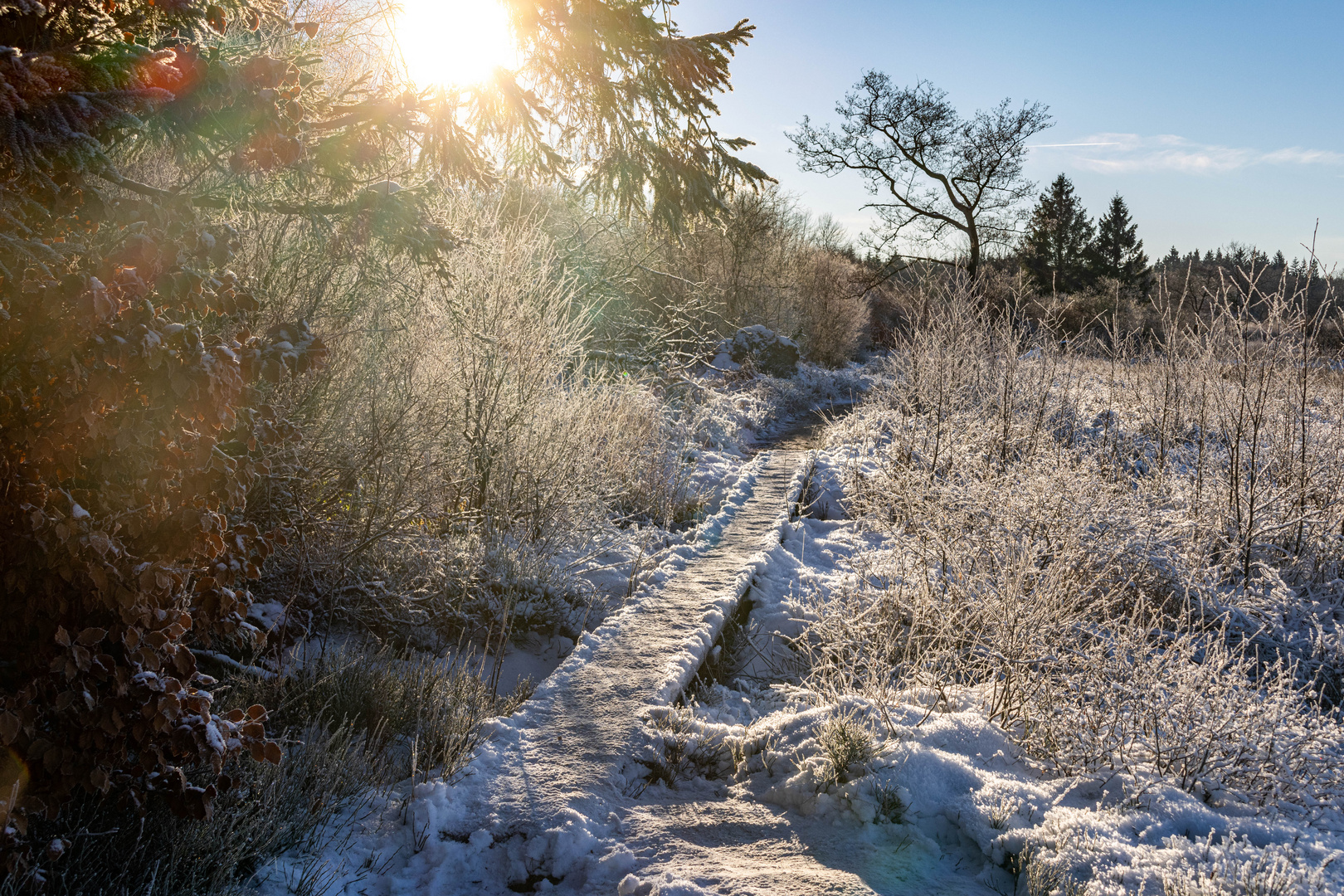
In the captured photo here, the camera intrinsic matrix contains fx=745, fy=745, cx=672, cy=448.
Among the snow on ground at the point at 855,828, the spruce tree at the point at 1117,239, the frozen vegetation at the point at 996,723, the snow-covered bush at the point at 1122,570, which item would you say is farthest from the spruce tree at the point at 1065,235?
the snow on ground at the point at 855,828

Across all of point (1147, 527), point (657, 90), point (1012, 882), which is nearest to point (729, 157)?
point (657, 90)

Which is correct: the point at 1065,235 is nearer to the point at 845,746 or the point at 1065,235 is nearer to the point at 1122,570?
the point at 1122,570

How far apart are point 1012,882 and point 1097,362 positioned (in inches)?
504

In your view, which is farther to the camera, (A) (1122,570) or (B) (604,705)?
(A) (1122,570)

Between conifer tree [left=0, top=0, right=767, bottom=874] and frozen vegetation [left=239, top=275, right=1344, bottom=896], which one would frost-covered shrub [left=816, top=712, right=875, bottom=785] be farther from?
conifer tree [left=0, top=0, right=767, bottom=874]

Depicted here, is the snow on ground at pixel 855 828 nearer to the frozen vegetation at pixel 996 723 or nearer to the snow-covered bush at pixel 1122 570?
the frozen vegetation at pixel 996 723

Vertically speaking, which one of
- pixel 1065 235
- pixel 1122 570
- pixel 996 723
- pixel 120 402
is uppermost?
pixel 1065 235

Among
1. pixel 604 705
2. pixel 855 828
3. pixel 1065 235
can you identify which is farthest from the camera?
pixel 1065 235

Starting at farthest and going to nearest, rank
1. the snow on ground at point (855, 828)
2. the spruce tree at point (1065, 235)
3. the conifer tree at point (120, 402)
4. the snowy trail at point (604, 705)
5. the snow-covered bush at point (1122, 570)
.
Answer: the spruce tree at point (1065, 235)
the snow-covered bush at point (1122, 570)
the snowy trail at point (604, 705)
the snow on ground at point (855, 828)
the conifer tree at point (120, 402)

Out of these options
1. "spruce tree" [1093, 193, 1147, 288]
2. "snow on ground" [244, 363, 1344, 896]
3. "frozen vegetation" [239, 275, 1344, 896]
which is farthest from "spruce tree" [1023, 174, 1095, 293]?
"snow on ground" [244, 363, 1344, 896]

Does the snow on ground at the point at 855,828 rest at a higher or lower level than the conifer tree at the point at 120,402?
lower

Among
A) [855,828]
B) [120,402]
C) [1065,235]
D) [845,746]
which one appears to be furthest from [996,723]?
[1065,235]

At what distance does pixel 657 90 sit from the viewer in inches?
247

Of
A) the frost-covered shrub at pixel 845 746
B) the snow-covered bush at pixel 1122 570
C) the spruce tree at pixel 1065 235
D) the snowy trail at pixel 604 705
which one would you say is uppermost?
the spruce tree at pixel 1065 235
